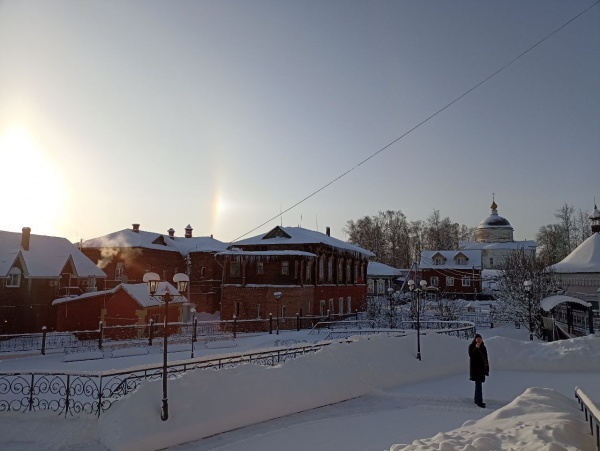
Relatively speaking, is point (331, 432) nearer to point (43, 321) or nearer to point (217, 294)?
point (43, 321)

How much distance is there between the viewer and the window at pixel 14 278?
30969 mm

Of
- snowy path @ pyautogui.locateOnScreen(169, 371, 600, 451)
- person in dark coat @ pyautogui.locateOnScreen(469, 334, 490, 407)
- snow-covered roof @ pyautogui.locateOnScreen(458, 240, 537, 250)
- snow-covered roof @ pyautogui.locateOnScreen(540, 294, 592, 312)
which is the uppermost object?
snow-covered roof @ pyautogui.locateOnScreen(458, 240, 537, 250)

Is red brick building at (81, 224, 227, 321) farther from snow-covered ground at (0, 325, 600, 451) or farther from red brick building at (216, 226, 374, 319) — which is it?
snow-covered ground at (0, 325, 600, 451)

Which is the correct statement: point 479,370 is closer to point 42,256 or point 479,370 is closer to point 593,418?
point 593,418

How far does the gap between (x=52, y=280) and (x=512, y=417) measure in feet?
113

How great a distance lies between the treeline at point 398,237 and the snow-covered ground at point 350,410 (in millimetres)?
72527

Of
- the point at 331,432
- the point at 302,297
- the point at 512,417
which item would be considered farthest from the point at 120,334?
the point at 512,417

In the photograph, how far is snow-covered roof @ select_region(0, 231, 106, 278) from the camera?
31.5 meters

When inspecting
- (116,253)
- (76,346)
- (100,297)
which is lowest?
(76,346)

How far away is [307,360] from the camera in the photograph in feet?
45.1

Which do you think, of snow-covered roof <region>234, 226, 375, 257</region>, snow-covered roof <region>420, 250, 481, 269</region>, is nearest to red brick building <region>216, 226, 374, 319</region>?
snow-covered roof <region>234, 226, 375, 257</region>

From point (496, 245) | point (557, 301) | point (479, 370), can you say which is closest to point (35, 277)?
point (479, 370)

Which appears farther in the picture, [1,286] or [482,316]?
[482,316]

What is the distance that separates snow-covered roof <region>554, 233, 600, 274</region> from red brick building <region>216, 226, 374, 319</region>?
19.3 metres
